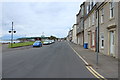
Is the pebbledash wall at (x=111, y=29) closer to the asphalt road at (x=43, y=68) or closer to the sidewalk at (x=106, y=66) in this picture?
the sidewalk at (x=106, y=66)

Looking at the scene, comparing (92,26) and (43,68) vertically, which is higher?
(92,26)

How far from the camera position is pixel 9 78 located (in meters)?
6.20

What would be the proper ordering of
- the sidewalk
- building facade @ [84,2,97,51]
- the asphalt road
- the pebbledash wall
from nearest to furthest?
the asphalt road, the sidewalk, the pebbledash wall, building facade @ [84,2,97,51]

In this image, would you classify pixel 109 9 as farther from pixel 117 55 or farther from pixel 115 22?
pixel 117 55

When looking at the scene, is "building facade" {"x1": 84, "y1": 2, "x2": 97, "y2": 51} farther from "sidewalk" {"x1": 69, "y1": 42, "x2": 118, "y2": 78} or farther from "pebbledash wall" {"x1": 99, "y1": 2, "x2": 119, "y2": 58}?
"sidewalk" {"x1": 69, "y1": 42, "x2": 118, "y2": 78}

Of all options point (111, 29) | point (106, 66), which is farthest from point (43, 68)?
point (111, 29)

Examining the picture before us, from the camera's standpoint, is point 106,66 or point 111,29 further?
point 111,29

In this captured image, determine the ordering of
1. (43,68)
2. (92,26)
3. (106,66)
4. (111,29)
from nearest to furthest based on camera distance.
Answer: (43,68)
(106,66)
(111,29)
(92,26)

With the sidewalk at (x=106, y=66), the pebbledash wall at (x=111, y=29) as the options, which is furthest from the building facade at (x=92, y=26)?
the sidewalk at (x=106, y=66)

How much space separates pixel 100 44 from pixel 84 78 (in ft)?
41.5

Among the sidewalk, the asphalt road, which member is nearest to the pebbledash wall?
the sidewalk

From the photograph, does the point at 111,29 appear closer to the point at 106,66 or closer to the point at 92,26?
the point at 106,66

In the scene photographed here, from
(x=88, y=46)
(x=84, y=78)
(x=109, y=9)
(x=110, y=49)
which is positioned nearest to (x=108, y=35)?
(x=110, y=49)

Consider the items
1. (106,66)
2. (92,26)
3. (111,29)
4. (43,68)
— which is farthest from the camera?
(92,26)
